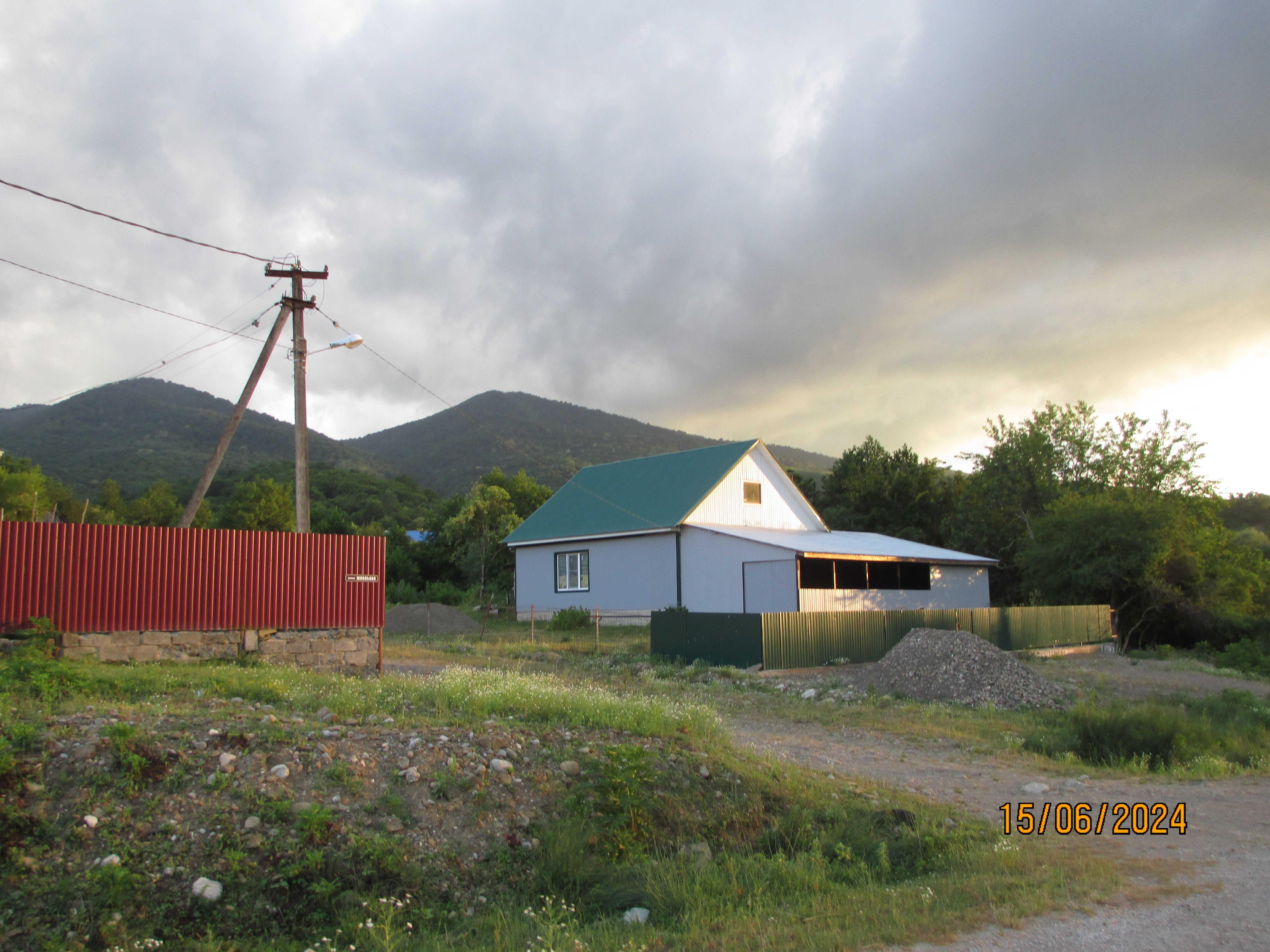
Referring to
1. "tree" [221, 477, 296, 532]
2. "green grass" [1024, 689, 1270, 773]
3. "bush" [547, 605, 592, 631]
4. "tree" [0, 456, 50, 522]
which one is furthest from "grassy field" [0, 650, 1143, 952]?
"tree" [221, 477, 296, 532]

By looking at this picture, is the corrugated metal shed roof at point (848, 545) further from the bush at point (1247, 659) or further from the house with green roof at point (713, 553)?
the bush at point (1247, 659)

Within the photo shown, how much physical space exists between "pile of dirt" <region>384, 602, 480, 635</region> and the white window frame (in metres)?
3.59

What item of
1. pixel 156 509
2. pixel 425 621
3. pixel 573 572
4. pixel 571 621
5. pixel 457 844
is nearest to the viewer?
pixel 457 844

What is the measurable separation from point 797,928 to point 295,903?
325 cm

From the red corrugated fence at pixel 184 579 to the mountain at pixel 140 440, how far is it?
6150 centimetres

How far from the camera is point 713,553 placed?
2684 cm

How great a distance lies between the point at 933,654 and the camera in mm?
16266

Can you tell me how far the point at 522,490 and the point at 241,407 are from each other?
33313 millimetres

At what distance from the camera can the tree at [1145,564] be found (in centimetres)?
3059

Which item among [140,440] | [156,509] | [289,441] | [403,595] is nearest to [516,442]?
[289,441]

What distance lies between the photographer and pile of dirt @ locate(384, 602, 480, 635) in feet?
97.7

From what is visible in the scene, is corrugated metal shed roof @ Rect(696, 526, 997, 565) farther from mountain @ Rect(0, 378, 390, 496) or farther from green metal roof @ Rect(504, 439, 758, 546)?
mountain @ Rect(0, 378, 390, 496)

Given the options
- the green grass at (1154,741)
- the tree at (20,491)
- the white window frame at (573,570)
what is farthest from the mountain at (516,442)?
the green grass at (1154,741)

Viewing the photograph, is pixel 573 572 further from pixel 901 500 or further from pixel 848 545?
pixel 901 500
